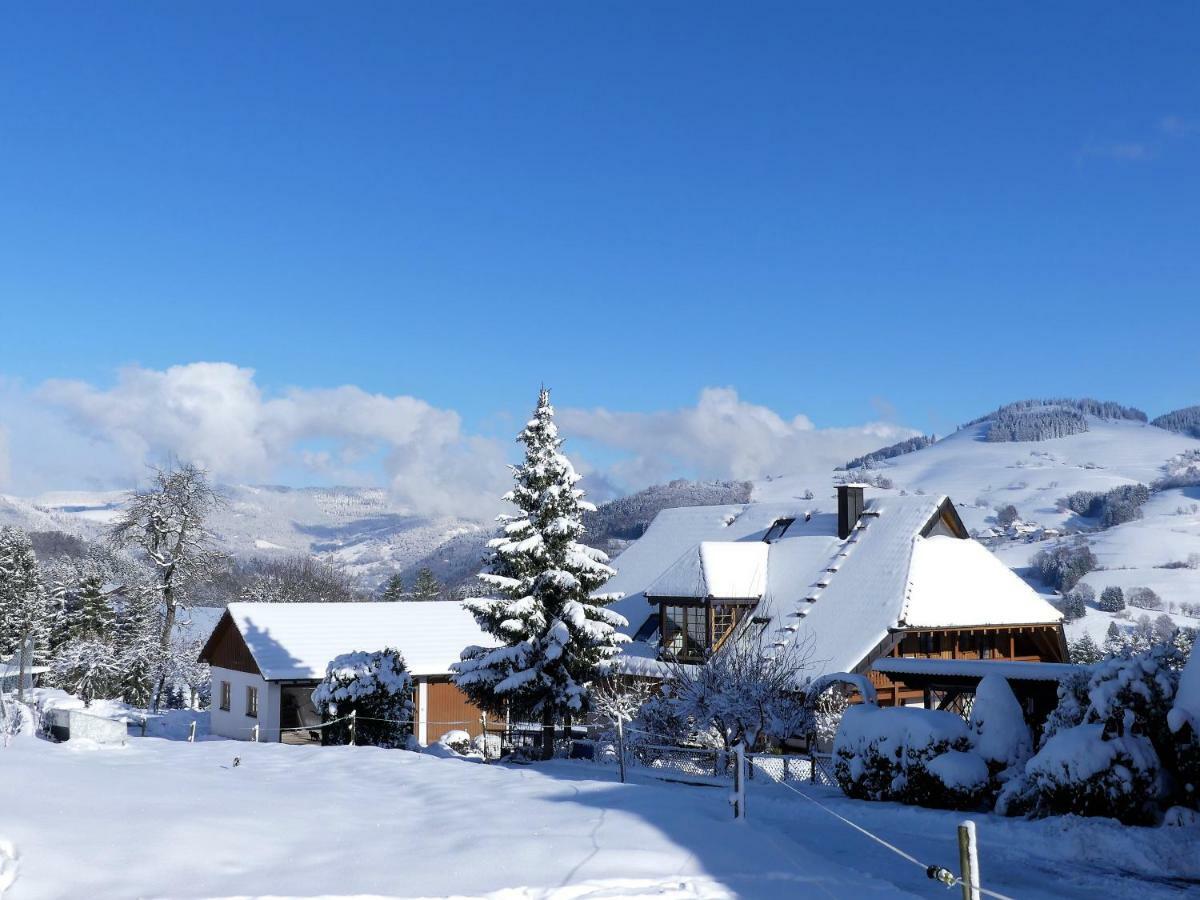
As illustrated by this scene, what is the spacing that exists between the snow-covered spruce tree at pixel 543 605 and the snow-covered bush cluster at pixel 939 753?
10.5m

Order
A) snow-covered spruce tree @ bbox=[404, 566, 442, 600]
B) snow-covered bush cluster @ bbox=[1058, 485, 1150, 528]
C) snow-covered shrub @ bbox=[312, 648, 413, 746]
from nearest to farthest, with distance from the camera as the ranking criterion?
snow-covered shrub @ bbox=[312, 648, 413, 746], snow-covered spruce tree @ bbox=[404, 566, 442, 600], snow-covered bush cluster @ bbox=[1058, 485, 1150, 528]

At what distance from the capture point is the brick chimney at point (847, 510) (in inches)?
1500

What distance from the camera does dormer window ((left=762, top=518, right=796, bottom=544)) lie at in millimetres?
40438

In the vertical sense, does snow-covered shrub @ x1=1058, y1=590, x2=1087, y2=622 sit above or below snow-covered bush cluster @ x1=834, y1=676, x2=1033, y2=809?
above

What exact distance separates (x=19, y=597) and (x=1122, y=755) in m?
59.3

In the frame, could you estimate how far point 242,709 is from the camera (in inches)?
1383

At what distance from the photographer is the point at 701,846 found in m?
10.7

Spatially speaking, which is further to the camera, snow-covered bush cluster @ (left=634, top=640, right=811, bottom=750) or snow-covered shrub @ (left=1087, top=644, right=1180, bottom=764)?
snow-covered bush cluster @ (left=634, top=640, right=811, bottom=750)

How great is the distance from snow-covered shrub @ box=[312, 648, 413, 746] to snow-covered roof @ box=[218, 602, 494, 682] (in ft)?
24.1

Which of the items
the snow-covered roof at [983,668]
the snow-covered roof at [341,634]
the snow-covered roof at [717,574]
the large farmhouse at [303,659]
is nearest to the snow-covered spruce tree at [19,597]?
the large farmhouse at [303,659]

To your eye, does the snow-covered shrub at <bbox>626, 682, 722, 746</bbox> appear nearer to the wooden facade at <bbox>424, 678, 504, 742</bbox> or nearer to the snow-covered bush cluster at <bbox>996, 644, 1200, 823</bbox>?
the wooden facade at <bbox>424, 678, 504, 742</bbox>

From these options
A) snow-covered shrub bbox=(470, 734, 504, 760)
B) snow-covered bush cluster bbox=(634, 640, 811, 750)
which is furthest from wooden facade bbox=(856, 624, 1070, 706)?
snow-covered shrub bbox=(470, 734, 504, 760)

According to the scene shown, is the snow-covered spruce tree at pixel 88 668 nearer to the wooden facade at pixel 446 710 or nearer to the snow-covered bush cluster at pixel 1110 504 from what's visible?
the wooden facade at pixel 446 710

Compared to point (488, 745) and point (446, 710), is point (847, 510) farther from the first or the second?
point (446, 710)
